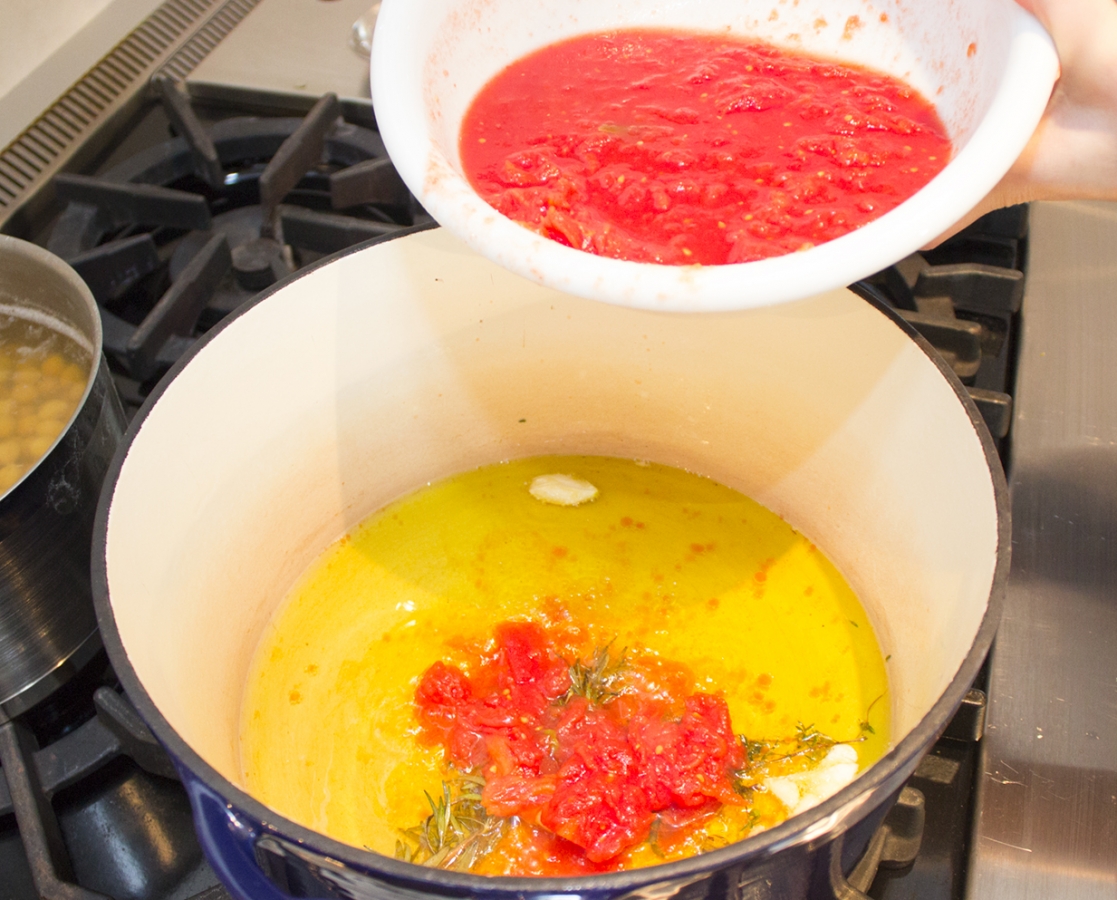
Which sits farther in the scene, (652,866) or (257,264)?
(257,264)

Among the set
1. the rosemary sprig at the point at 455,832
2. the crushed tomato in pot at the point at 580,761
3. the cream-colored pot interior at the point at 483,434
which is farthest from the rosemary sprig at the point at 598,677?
the cream-colored pot interior at the point at 483,434

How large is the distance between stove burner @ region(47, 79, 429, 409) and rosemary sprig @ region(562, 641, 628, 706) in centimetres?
59

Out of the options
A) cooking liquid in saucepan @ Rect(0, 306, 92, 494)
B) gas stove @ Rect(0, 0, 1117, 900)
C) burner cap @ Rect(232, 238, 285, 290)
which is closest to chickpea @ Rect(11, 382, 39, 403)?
cooking liquid in saucepan @ Rect(0, 306, 92, 494)

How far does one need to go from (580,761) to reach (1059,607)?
1.78ft

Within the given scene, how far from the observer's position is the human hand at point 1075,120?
0.75 m

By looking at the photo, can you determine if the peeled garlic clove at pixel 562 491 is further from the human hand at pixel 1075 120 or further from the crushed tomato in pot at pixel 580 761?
the human hand at pixel 1075 120

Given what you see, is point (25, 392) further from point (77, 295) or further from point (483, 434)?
point (483, 434)

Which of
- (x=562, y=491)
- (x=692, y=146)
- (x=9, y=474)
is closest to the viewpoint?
(x=692, y=146)

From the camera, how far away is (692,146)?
0.85m

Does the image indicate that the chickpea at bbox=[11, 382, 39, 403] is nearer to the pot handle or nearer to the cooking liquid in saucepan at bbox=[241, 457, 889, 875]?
the cooking liquid in saucepan at bbox=[241, 457, 889, 875]

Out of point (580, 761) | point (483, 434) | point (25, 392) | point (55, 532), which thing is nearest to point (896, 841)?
point (580, 761)

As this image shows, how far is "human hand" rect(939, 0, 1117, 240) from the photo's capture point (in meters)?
0.75

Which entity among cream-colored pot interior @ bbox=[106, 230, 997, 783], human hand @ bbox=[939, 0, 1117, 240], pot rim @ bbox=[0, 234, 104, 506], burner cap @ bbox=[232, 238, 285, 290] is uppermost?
human hand @ bbox=[939, 0, 1117, 240]

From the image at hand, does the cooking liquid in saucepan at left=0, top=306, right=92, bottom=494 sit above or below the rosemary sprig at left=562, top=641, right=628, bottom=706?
above
